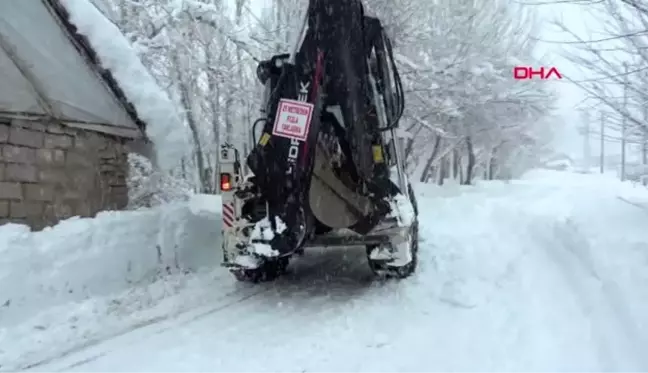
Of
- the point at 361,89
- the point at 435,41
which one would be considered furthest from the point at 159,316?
the point at 435,41

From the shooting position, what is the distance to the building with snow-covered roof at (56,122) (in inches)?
247

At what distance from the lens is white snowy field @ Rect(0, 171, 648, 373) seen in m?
4.51

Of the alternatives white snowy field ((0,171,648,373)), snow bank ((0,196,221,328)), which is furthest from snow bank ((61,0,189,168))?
white snowy field ((0,171,648,373))

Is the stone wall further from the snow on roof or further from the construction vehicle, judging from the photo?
the construction vehicle

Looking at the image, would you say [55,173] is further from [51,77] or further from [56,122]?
[51,77]

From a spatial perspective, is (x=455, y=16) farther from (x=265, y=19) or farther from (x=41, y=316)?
(x=41, y=316)

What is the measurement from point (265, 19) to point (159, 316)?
44.1ft

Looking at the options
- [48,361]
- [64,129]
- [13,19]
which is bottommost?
[48,361]

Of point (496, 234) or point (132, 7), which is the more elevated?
→ point (132, 7)

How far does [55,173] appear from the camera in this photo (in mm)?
6770

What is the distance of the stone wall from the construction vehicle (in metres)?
1.82

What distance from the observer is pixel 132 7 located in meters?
13.7

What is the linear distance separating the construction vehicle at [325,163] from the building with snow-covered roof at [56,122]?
6.03 feet

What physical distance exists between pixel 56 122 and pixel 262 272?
2749 mm
